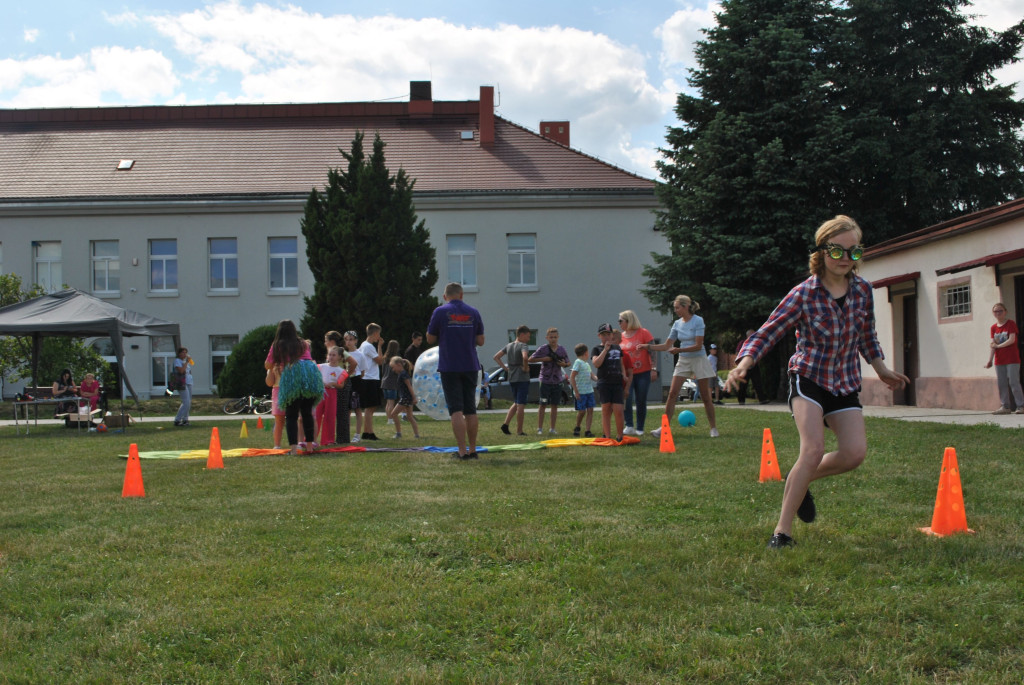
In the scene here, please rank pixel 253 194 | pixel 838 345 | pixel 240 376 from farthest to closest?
pixel 253 194 → pixel 240 376 → pixel 838 345

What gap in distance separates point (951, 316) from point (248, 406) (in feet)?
63.5

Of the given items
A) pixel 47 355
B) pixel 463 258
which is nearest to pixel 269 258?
pixel 463 258

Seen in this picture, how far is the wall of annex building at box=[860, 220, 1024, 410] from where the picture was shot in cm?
1664

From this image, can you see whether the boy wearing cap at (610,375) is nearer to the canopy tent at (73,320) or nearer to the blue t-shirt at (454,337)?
the blue t-shirt at (454,337)

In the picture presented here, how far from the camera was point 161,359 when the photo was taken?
1406 inches

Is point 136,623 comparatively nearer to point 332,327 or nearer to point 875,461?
point 875,461

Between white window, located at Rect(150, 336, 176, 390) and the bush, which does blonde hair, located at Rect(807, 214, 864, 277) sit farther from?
white window, located at Rect(150, 336, 176, 390)

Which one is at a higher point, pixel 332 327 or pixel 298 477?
pixel 332 327

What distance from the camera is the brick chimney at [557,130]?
47.5 meters

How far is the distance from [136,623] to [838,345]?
3.80m

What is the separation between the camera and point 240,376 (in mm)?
29750

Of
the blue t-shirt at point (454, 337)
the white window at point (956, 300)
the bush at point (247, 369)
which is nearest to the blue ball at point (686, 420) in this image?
the blue t-shirt at point (454, 337)

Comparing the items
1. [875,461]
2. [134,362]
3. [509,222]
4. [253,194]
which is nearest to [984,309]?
[875,461]

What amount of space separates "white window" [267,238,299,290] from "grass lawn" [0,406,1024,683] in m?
28.0
